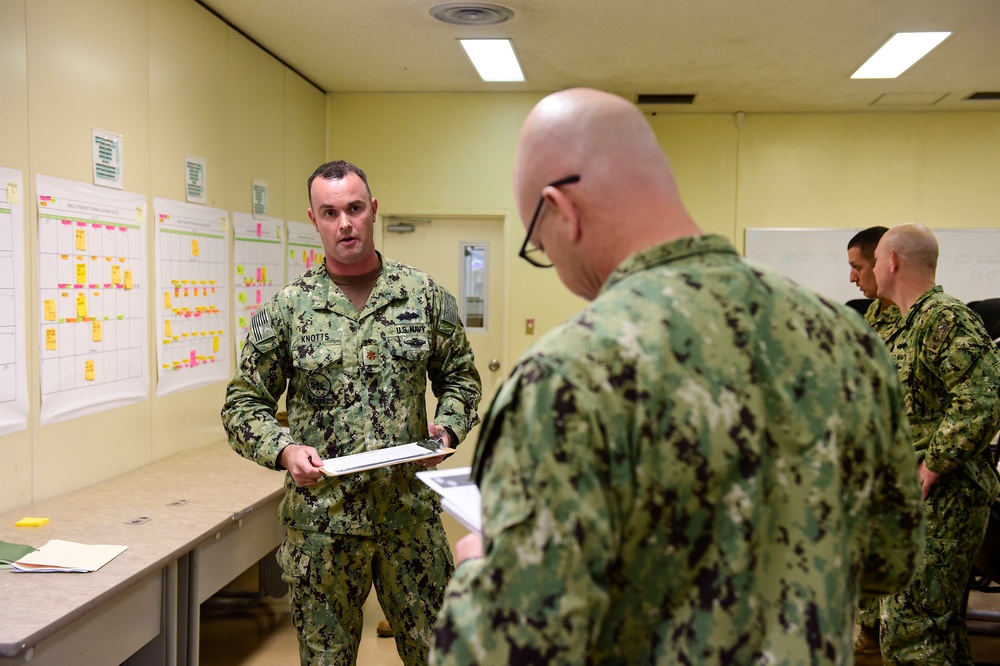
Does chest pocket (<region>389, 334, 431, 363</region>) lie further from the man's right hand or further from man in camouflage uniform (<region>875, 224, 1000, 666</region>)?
man in camouflage uniform (<region>875, 224, 1000, 666</region>)

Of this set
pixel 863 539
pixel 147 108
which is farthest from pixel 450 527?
pixel 863 539

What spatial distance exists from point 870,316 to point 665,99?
2.19 metres

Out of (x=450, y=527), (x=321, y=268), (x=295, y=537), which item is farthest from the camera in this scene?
(x=450, y=527)

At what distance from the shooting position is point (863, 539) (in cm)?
100

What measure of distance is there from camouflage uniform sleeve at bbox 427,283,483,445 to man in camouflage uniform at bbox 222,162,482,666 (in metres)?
0.03

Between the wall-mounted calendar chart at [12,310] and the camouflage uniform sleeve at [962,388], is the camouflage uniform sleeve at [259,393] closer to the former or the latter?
Answer: the wall-mounted calendar chart at [12,310]

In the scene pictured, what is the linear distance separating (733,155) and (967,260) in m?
1.73

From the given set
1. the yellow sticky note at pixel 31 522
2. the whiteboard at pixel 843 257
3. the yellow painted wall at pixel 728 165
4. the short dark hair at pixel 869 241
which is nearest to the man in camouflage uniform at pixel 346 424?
the yellow sticky note at pixel 31 522

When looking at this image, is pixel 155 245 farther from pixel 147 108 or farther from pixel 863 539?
pixel 863 539

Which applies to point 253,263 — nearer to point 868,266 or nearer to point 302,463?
point 302,463

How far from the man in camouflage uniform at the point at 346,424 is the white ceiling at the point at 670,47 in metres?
1.87

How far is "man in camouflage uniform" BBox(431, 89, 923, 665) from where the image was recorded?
0.81 meters

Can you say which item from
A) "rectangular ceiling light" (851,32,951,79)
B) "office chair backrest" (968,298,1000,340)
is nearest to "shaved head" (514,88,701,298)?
"rectangular ceiling light" (851,32,951,79)

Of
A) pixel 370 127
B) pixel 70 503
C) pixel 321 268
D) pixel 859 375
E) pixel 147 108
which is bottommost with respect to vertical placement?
pixel 70 503
